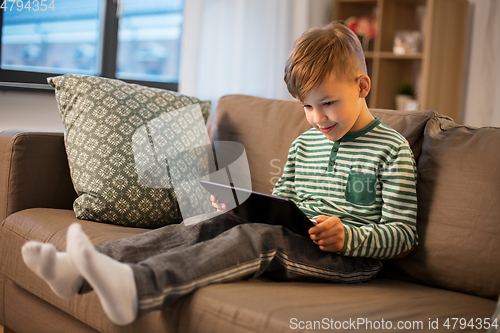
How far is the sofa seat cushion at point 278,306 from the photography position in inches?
31.0

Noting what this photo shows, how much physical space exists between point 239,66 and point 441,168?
68.8 inches

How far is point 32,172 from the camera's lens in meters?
1.37

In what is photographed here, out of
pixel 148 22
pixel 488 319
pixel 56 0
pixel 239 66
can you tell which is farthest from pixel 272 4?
pixel 488 319

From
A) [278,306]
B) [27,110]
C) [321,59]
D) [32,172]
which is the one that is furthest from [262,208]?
[27,110]

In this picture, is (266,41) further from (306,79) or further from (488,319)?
(488,319)

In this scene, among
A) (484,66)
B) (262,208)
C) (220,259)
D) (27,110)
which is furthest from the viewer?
(484,66)

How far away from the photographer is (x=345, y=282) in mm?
1021

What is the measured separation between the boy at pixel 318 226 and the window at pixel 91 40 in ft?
4.50

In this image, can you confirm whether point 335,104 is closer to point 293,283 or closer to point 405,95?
point 293,283

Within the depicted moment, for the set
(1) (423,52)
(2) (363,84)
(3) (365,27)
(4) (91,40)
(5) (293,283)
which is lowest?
(5) (293,283)

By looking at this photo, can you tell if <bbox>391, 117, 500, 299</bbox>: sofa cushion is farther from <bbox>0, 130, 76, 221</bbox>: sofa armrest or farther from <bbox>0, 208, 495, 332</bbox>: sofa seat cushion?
<bbox>0, 130, 76, 221</bbox>: sofa armrest

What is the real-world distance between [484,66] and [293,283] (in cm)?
243

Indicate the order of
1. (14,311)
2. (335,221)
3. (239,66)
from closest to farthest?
(335,221), (14,311), (239,66)

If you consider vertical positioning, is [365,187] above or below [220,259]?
above
